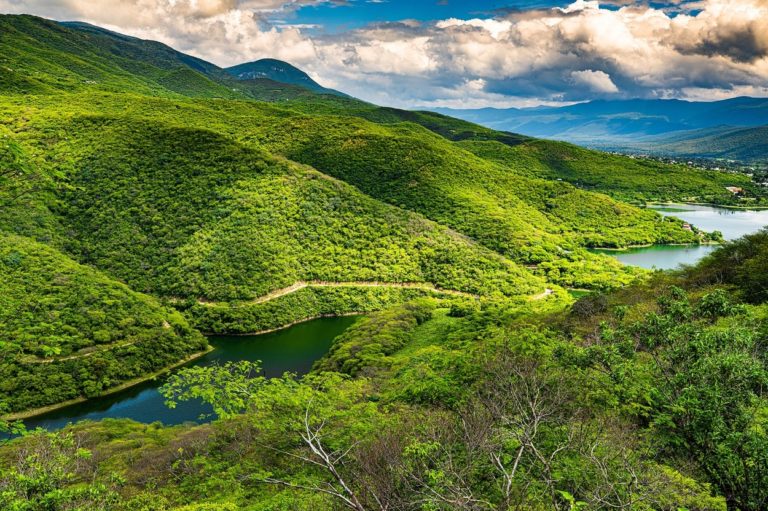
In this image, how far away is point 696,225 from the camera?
131875 millimetres

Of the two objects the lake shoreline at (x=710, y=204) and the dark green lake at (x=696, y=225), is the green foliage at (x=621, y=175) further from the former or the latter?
the dark green lake at (x=696, y=225)

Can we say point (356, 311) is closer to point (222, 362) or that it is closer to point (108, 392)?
point (222, 362)

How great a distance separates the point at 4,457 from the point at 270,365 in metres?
29.4

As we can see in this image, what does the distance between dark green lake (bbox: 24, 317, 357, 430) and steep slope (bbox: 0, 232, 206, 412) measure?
170 centimetres

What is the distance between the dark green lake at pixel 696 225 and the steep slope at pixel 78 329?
3103 inches

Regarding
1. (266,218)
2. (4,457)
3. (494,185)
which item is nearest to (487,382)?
(4,457)

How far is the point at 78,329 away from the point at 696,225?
149 m

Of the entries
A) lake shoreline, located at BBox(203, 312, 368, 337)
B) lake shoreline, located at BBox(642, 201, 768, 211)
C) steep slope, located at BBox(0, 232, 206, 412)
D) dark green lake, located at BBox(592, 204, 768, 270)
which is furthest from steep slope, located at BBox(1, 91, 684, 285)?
steep slope, located at BBox(0, 232, 206, 412)

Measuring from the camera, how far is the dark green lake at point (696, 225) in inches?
3971

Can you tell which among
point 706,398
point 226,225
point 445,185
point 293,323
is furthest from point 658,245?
point 706,398

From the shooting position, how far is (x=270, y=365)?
57812mm

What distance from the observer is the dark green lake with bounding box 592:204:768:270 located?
101m

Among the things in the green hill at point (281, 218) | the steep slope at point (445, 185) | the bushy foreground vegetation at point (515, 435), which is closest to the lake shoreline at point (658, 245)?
the steep slope at point (445, 185)

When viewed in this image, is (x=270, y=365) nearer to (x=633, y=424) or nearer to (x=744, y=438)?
(x=633, y=424)
